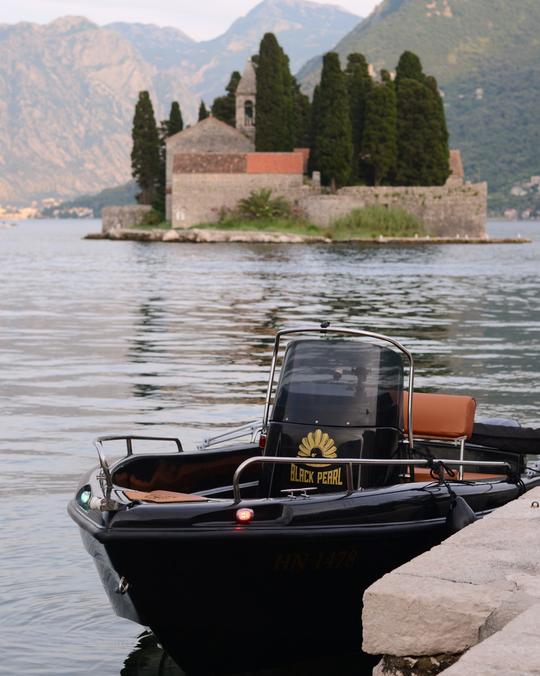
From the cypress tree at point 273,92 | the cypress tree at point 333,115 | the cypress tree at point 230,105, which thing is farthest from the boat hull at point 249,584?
the cypress tree at point 230,105

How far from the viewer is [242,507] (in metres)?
6.98

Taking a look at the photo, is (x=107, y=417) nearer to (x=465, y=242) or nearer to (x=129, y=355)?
(x=129, y=355)

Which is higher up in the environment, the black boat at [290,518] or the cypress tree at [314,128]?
the cypress tree at [314,128]

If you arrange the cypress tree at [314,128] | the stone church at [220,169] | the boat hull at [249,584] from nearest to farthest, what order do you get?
the boat hull at [249,584]
the cypress tree at [314,128]
the stone church at [220,169]

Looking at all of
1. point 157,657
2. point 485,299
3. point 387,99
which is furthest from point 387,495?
point 387,99

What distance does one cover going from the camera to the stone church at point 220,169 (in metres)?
90.9

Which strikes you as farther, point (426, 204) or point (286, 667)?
point (426, 204)

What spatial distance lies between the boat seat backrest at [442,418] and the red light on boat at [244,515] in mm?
2313

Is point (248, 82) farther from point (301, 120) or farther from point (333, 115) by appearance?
point (333, 115)

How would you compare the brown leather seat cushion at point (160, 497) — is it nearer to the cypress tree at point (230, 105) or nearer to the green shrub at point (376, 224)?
the green shrub at point (376, 224)

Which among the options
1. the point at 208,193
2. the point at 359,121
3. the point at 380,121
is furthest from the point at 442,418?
the point at 208,193

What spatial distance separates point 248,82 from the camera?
94.4m

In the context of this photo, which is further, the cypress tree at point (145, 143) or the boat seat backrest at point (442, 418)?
the cypress tree at point (145, 143)

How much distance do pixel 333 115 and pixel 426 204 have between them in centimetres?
1298
